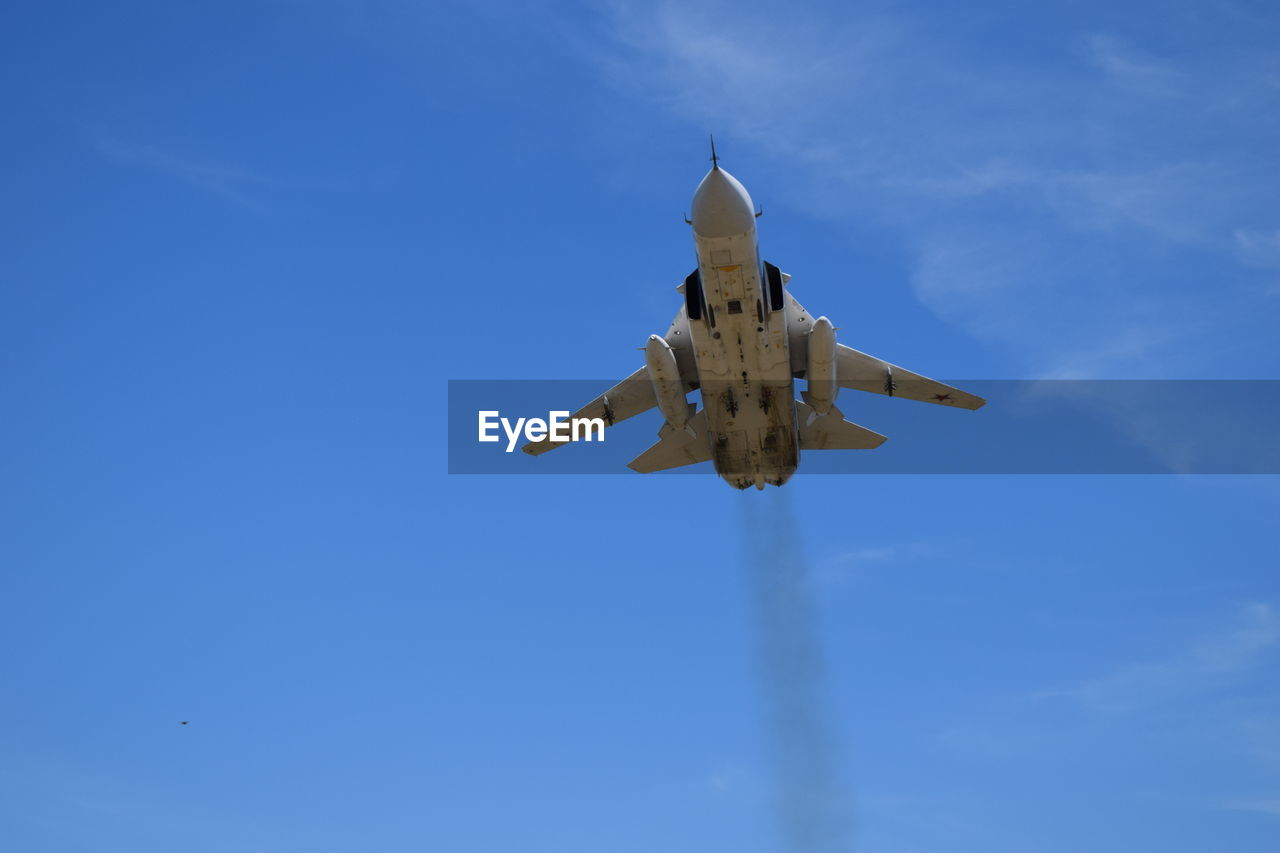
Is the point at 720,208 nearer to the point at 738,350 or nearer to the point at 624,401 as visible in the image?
the point at 738,350

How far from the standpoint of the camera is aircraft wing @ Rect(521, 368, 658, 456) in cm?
4881

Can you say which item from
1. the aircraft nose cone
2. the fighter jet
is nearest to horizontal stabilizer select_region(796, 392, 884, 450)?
the fighter jet

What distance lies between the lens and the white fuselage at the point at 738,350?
40.0m

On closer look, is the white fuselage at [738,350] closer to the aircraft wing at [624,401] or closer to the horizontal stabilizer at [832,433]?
the horizontal stabilizer at [832,433]

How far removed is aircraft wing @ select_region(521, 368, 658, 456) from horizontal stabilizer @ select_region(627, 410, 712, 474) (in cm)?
111

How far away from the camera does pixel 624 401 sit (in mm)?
49062

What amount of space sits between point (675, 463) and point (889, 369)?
771 cm

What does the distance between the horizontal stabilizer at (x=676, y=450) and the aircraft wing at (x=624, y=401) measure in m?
1.11

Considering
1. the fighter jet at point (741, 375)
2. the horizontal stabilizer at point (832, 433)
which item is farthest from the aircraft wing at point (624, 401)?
the horizontal stabilizer at point (832, 433)

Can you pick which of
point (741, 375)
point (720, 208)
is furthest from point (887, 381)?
point (720, 208)

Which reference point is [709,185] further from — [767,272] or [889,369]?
[889,369]

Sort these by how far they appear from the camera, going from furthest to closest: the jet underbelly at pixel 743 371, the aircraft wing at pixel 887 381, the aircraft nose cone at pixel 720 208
Answer: the aircraft wing at pixel 887 381 → the jet underbelly at pixel 743 371 → the aircraft nose cone at pixel 720 208

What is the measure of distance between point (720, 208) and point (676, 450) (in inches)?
469

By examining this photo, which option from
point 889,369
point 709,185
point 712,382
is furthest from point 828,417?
point 709,185
